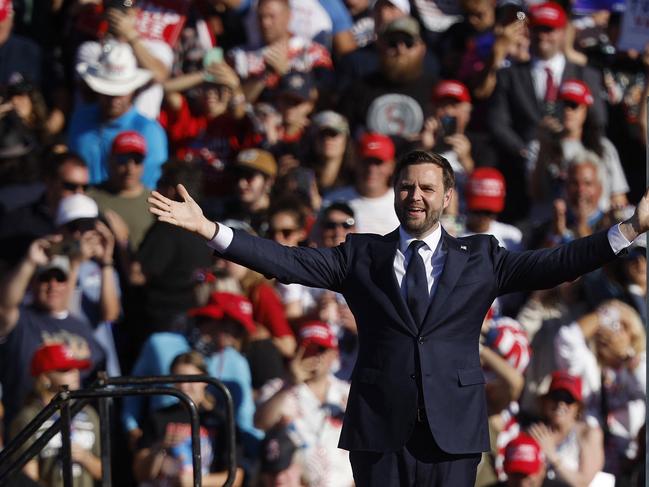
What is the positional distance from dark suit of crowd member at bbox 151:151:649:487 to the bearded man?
5.29 metres

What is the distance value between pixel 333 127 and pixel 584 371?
8.40 feet

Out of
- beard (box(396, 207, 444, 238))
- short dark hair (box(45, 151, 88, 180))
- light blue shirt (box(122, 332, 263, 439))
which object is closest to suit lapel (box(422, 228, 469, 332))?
beard (box(396, 207, 444, 238))

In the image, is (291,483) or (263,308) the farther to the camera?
(263,308)

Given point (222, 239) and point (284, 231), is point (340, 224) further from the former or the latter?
point (222, 239)

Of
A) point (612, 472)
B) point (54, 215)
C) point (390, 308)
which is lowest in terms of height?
point (612, 472)

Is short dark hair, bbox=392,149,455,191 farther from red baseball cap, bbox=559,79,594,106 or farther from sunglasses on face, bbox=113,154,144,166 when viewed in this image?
red baseball cap, bbox=559,79,594,106

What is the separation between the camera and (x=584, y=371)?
1003 cm

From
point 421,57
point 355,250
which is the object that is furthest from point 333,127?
point 355,250

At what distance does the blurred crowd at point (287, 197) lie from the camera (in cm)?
946

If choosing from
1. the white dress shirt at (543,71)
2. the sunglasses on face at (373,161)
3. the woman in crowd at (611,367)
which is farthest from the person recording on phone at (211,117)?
the woman in crowd at (611,367)

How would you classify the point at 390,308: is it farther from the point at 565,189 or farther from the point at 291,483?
the point at 565,189

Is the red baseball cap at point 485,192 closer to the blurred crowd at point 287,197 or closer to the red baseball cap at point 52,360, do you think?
the blurred crowd at point 287,197

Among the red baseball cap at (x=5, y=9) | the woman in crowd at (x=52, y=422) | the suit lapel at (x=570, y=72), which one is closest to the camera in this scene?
the woman in crowd at (x=52, y=422)

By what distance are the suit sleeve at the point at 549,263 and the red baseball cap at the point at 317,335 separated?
10.7ft
